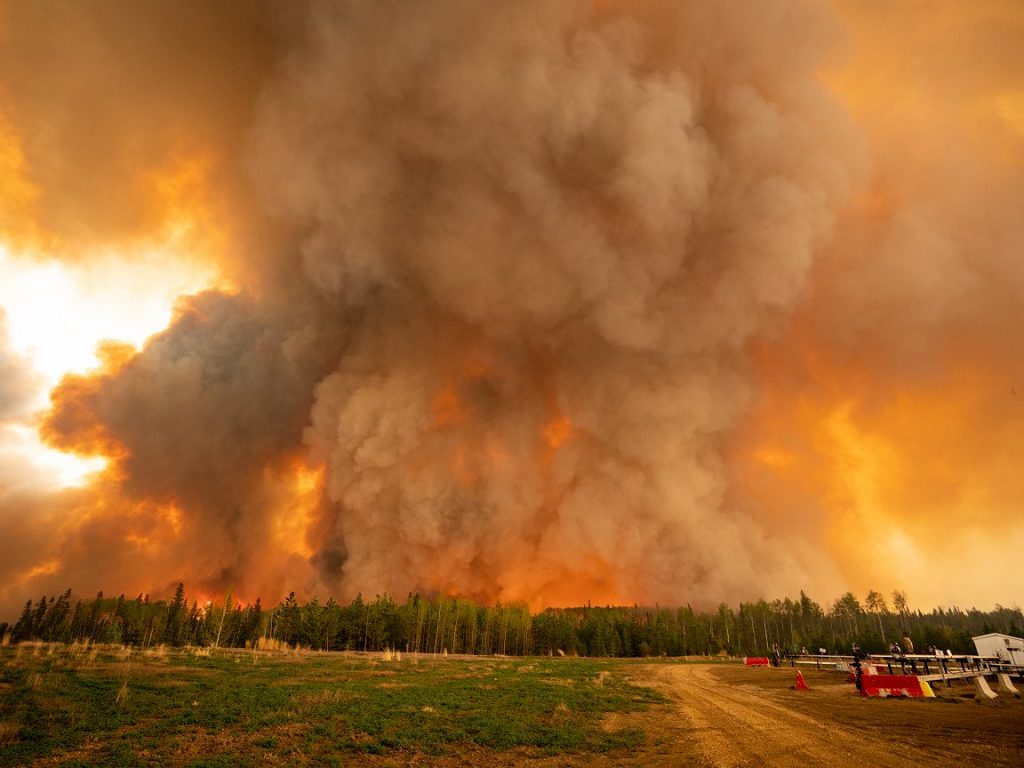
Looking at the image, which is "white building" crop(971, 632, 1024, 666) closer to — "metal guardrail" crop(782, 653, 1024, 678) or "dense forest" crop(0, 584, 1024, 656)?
"metal guardrail" crop(782, 653, 1024, 678)

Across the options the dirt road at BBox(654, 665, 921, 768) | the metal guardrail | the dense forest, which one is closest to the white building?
the metal guardrail

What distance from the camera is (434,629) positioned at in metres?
90.8

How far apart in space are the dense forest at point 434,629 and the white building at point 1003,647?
34231 mm

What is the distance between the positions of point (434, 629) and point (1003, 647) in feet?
266

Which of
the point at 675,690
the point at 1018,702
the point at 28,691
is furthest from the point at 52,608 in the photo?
the point at 1018,702

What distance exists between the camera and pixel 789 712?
19281 millimetres

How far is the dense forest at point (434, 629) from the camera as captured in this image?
83312 mm

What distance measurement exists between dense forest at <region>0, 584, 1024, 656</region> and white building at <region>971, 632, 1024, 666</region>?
34231 mm

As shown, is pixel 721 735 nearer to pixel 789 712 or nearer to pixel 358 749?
pixel 789 712

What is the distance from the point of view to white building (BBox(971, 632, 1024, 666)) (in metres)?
47.4

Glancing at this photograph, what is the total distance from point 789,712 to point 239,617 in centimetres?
10502

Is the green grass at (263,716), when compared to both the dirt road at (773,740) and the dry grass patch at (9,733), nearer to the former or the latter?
the dry grass patch at (9,733)

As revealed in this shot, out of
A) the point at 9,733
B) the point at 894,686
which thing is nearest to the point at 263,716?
the point at 9,733

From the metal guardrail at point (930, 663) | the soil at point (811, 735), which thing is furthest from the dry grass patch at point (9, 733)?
the metal guardrail at point (930, 663)
